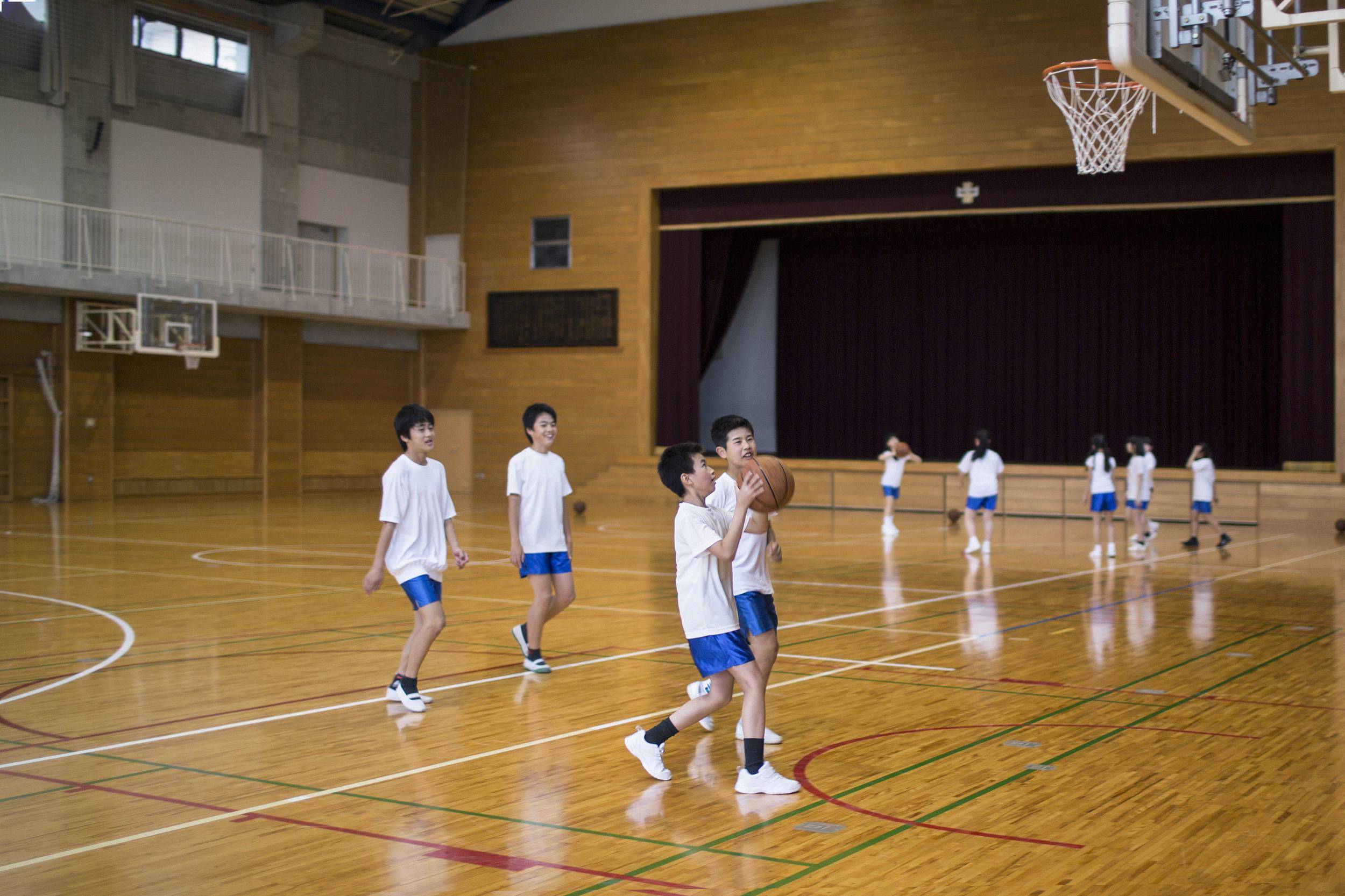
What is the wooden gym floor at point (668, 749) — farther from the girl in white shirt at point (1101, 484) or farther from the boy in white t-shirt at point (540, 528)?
the girl in white shirt at point (1101, 484)

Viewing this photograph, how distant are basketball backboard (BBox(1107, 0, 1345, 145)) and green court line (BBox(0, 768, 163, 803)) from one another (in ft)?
20.7

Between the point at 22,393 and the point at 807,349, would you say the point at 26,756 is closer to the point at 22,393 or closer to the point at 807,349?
the point at 22,393

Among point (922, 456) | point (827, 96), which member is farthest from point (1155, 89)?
point (922, 456)

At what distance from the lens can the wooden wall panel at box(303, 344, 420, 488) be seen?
94.3ft

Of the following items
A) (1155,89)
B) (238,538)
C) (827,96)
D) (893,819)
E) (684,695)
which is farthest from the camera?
(827,96)

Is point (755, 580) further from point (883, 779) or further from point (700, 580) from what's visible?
point (883, 779)

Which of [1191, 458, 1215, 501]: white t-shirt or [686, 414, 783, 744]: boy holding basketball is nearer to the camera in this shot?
[686, 414, 783, 744]: boy holding basketball

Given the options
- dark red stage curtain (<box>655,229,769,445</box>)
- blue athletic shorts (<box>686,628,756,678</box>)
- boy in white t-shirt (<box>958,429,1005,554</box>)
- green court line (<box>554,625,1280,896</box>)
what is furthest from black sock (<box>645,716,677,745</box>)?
dark red stage curtain (<box>655,229,769,445</box>)

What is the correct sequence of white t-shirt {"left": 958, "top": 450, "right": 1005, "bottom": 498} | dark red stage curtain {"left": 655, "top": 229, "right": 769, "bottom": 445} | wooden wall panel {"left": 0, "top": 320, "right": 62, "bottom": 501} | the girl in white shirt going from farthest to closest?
dark red stage curtain {"left": 655, "top": 229, "right": 769, "bottom": 445}, wooden wall panel {"left": 0, "top": 320, "right": 62, "bottom": 501}, white t-shirt {"left": 958, "top": 450, "right": 1005, "bottom": 498}, the girl in white shirt

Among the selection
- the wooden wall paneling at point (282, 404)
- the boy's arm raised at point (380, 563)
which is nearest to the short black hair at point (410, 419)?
the boy's arm raised at point (380, 563)

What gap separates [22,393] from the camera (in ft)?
77.9

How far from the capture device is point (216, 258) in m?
25.8

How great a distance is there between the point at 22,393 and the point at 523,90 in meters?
12.2

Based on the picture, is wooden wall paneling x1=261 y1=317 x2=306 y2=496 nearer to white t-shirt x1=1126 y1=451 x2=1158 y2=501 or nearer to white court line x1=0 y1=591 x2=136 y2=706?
white court line x1=0 y1=591 x2=136 y2=706
